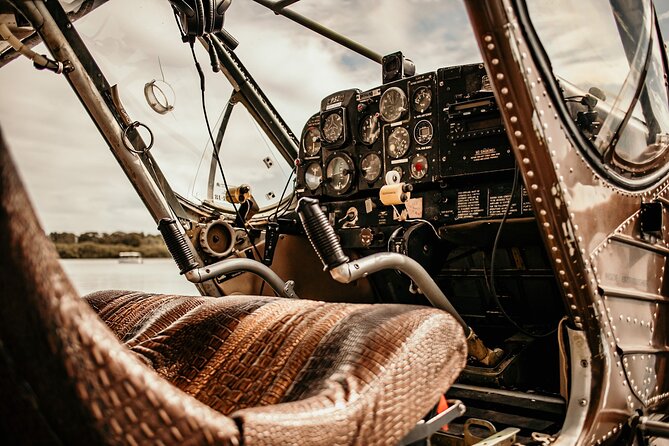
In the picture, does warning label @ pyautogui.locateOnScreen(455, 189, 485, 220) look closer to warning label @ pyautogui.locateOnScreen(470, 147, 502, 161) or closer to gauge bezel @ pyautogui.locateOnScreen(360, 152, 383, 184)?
warning label @ pyautogui.locateOnScreen(470, 147, 502, 161)

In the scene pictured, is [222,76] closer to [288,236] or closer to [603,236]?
[288,236]

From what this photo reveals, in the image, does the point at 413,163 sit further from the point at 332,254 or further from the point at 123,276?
the point at 123,276

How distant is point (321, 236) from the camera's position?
129 cm

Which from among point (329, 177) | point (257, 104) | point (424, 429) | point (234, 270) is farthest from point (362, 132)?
point (424, 429)

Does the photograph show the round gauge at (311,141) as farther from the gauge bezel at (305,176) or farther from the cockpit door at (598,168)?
the cockpit door at (598,168)

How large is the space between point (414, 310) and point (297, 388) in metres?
0.28

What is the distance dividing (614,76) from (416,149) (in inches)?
43.8

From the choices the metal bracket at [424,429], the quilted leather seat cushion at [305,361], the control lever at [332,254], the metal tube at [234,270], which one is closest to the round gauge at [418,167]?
the metal tube at [234,270]

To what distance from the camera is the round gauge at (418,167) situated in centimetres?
268

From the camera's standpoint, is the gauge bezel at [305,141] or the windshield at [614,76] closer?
the windshield at [614,76]

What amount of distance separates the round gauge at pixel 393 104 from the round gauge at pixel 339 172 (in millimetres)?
361

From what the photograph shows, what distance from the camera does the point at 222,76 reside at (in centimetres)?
406

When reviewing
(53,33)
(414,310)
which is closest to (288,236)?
(53,33)

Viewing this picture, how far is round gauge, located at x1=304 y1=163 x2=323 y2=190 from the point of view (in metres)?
3.29
